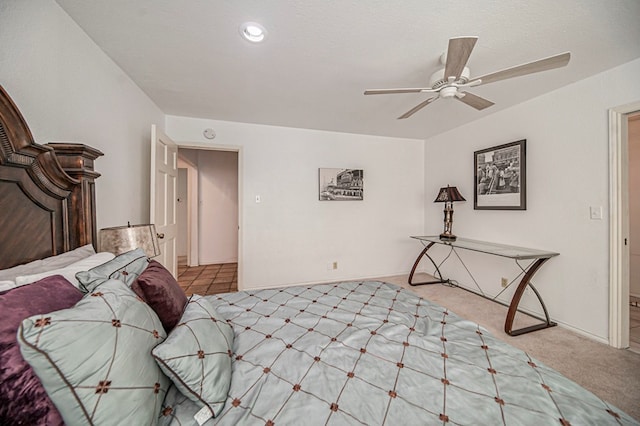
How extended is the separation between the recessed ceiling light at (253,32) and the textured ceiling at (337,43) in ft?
0.13

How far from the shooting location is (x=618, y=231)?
2068 millimetres

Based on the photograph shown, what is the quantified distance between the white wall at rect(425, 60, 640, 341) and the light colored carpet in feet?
0.71

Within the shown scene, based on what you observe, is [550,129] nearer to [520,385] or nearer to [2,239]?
[520,385]

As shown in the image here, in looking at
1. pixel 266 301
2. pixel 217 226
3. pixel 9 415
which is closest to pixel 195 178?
pixel 217 226

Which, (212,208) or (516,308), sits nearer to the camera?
(516,308)

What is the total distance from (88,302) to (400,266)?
13.5 ft

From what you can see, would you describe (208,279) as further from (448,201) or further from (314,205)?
(448,201)

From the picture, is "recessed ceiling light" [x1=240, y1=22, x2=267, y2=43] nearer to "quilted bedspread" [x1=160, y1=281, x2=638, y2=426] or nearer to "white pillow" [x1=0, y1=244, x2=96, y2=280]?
"white pillow" [x1=0, y1=244, x2=96, y2=280]

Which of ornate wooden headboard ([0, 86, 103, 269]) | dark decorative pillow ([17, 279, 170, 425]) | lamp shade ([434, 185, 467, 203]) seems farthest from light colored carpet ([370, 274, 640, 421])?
ornate wooden headboard ([0, 86, 103, 269])

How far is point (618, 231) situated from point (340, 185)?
2923 millimetres

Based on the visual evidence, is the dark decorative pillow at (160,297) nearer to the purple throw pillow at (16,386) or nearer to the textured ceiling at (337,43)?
the purple throw pillow at (16,386)

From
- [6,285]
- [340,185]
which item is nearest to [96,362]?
[6,285]

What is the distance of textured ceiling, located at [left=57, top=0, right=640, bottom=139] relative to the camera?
Answer: 4.73 feet

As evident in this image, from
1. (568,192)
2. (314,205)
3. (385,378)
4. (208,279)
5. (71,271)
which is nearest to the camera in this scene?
(385,378)
